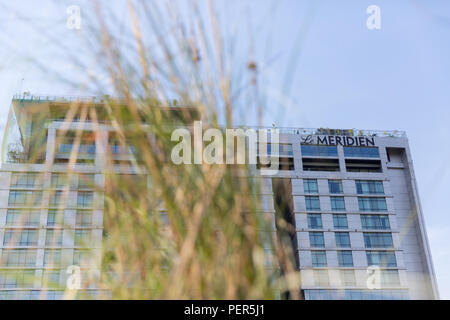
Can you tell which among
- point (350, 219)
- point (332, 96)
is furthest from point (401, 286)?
point (332, 96)

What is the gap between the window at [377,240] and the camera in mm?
22172

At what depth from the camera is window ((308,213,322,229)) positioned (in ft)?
72.7

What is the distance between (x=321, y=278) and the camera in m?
21.8

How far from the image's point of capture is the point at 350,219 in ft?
73.9

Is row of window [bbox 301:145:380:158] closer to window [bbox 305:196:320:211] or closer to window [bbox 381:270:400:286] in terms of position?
window [bbox 305:196:320:211]

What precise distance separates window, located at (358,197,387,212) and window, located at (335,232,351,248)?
5.25ft

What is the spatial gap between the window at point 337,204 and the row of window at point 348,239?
3.91ft

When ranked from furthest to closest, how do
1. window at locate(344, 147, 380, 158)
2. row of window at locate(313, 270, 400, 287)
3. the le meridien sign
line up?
window at locate(344, 147, 380, 158) < the le meridien sign < row of window at locate(313, 270, 400, 287)

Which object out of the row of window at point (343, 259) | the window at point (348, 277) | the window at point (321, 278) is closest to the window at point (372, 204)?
the row of window at point (343, 259)

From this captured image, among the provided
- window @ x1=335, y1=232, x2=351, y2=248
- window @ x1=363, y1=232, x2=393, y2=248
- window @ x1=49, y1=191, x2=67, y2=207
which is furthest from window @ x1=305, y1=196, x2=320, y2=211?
window @ x1=49, y1=191, x2=67, y2=207

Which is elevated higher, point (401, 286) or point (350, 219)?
point (350, 219)

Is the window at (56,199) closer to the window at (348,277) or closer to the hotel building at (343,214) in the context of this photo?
the hotel building at (343,214)
